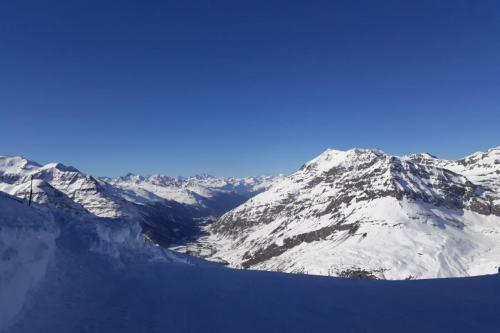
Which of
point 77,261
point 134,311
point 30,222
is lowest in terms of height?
point 134,311

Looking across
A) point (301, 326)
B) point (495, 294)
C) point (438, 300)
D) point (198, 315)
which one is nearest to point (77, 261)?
point (198, 315)

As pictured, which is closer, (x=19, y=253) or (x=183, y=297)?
(x=19, y=253)

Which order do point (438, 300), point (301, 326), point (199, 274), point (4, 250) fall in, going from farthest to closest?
point (199, 274) < point (438, 300) < point (4, 250) < point (301, 326)

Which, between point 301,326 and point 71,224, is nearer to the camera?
point 301,326

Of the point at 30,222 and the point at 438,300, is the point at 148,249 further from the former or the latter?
the point at 438,300

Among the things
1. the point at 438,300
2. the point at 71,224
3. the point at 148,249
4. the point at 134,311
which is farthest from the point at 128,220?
the point at 438,300

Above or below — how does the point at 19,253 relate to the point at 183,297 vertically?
above

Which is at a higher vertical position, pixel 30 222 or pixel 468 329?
pixel 30 222

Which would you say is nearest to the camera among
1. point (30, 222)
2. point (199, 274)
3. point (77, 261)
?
point (30, 222)
